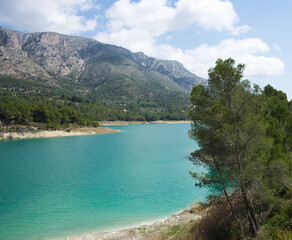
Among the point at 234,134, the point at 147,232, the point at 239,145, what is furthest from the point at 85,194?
the point at 234,134

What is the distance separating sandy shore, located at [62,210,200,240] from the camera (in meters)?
11.3

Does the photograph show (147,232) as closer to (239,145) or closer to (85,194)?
(239,145)

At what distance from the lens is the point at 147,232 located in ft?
39.8

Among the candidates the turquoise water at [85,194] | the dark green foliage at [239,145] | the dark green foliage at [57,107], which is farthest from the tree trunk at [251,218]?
the dark green foliage at [57,107]

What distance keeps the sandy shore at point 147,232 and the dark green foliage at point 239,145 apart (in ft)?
11.9

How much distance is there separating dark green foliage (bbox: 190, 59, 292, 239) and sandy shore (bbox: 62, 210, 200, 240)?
364 centimetres

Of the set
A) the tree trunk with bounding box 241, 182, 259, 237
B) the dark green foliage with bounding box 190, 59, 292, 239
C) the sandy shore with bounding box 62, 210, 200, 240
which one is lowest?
the sandy shore with bounding box 62, 210, 200, 240

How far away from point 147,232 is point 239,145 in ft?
24.7

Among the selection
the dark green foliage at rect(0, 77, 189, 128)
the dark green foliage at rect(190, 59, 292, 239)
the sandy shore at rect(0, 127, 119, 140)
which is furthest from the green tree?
the sandy shore at rect(0, 127, 119, 140)

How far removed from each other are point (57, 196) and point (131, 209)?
24.7ft

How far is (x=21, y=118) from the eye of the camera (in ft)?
219

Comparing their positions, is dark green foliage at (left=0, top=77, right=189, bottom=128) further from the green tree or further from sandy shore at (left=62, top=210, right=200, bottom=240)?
the green tree

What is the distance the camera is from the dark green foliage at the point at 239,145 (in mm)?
8281

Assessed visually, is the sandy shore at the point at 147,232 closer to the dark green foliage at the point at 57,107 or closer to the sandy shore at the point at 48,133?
the dark green foliage at the point at 57,107
